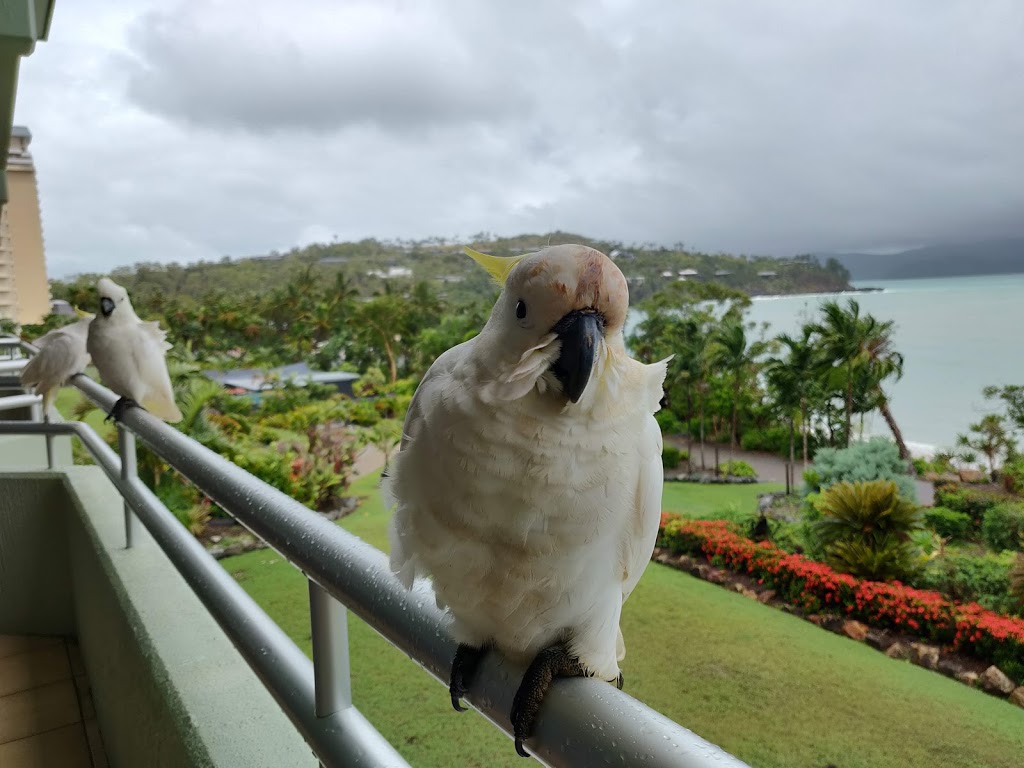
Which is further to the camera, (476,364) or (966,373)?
(966,373)

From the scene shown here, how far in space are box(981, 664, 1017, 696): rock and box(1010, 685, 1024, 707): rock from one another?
2.9 inches

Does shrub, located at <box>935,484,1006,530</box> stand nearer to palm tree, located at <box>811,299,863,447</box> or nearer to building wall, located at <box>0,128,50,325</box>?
palm tree, located at <box>811,299,863,447</box>

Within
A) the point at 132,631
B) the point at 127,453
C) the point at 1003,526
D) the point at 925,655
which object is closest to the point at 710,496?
the point at 1003,526

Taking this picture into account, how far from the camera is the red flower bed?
656 centimetres

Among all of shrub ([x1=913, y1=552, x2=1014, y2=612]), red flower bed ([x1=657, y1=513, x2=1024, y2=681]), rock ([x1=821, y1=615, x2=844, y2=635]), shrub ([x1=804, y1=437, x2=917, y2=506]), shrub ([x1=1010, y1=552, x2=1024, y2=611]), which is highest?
shrub ([x1=804, y1=437, x2=917, y2=506])

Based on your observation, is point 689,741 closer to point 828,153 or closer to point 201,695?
point 201,695

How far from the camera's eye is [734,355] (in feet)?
51.8

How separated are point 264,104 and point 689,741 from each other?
64050 mm

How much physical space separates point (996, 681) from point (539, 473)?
26.3 feet

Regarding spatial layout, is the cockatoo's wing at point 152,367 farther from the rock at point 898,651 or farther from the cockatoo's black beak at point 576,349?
the rock at point 898,651

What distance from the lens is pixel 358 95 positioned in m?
48.9

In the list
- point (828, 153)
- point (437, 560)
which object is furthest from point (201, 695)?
point (828, 153)

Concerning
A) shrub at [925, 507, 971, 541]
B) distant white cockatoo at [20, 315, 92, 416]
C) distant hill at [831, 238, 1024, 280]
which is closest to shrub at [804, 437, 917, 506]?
shrub at [925, 507, 971, 541]

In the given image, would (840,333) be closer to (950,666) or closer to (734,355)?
(734,355)
